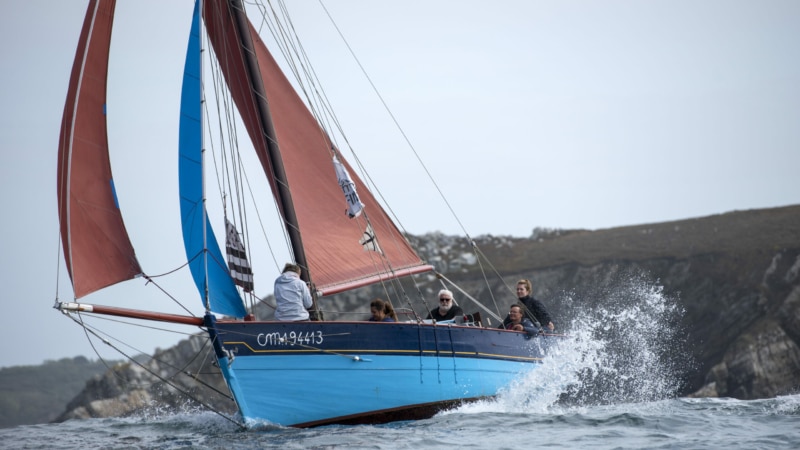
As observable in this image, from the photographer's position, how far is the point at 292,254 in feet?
64.7

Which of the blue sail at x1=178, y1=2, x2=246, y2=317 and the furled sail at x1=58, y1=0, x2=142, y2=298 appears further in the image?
the blue sail at x1=178, y1=2, x2=246, y2=317

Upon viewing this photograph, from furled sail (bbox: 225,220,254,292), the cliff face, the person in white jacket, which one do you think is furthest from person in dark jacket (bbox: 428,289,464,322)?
the cliff face

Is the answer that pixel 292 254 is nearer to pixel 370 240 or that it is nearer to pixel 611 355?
pixel 370 240

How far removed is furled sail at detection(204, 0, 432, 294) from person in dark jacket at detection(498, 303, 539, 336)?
2.89 meters

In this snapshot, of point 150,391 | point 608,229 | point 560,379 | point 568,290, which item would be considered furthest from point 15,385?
point 560,379

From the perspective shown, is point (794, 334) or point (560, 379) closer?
point (560, 379)

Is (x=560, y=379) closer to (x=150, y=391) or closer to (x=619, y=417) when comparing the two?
(x=619, y=417)

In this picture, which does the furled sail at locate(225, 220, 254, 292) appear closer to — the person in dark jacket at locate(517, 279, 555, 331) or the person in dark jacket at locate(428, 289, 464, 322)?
the person in dark jacket at locate(428, 289, 464, 322)

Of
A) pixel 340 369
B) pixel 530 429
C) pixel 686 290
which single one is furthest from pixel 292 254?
pixel 686 290

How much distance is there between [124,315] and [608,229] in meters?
46.8

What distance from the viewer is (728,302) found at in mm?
39500

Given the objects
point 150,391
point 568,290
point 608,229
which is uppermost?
point 608,229

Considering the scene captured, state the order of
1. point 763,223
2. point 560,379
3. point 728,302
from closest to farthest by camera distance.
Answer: point 560,379 → point 728,302 → point 763,223

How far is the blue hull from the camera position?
1598 centimetres
